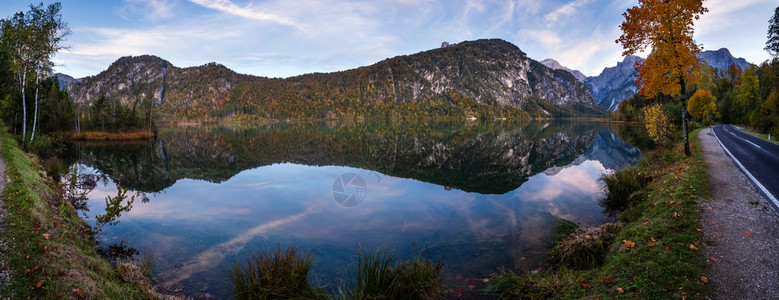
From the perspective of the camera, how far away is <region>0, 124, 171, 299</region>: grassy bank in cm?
582

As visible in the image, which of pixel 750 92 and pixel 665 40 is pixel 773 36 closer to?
pixel 750 92

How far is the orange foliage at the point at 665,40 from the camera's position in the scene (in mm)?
17109

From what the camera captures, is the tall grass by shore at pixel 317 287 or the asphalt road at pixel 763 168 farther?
the asphalt road at pixel 763 168

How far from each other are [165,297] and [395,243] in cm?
647

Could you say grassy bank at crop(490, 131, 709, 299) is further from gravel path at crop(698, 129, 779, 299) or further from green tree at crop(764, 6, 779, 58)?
green tree at crop(764, 6, 779, 58)

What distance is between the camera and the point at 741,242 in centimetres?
684

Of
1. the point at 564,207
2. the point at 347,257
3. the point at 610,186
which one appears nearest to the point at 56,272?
the point at 347,257

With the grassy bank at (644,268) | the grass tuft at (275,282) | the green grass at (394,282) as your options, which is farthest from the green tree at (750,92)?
the grass tuft at (275,282)

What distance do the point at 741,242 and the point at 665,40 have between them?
51.4 feet

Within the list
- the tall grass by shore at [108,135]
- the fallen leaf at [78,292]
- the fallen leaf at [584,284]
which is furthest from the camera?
the tall grass by shore at [108,135]

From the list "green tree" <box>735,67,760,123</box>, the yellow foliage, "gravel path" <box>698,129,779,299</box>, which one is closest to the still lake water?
"gravel path" <box>698,129,779,299</box>

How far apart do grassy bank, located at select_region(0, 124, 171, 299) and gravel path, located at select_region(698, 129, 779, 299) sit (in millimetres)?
10612

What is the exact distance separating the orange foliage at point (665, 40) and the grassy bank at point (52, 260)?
78.9 feet

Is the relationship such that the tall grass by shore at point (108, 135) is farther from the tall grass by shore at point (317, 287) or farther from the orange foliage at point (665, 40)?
the orange foliage at point (665, 40)
